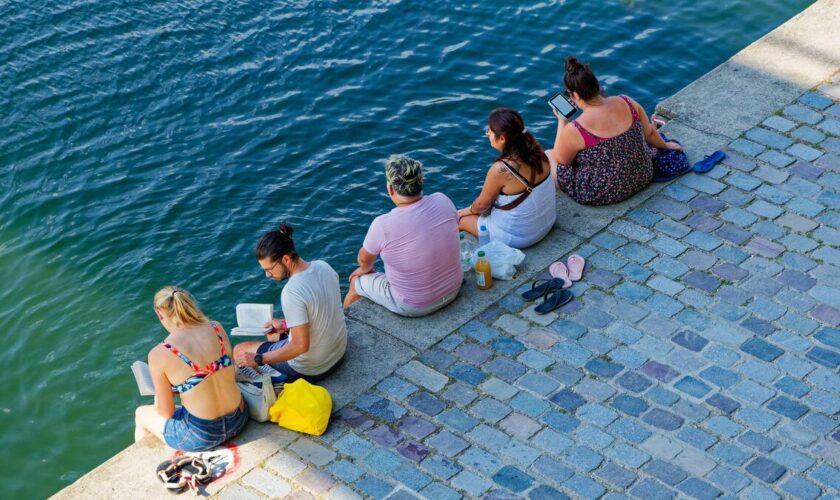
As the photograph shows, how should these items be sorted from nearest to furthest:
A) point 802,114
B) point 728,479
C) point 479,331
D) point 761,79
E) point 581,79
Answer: point 728,479 → point 479,331 → point 581,79 → point 802,114 → point 761,79

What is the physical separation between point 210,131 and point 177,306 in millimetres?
5759

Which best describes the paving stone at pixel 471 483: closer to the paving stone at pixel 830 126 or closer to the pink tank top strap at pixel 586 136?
the pink tank top strap at pixel 586 136

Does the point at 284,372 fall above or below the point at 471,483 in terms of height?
above

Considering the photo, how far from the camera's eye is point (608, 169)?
1027cm

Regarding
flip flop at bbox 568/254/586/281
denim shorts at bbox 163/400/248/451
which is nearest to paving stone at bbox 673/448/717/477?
flip flop at bbox 568/254/586/281

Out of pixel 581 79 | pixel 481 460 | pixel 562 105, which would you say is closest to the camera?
pixel 481 460

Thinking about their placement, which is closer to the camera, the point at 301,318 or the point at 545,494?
the point at 545,494

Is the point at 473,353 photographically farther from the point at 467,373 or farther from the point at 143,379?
the point at 143,379

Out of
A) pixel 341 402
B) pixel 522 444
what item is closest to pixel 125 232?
pixel 341 402

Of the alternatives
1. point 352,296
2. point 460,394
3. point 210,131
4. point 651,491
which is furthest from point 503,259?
point 210,131

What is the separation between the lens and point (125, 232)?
1189 centimetres

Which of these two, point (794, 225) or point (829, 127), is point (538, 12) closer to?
point (829, 127)

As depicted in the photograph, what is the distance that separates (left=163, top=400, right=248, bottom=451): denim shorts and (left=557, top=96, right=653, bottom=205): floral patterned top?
3.98 meters

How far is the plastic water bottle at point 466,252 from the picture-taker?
9.95 metres
